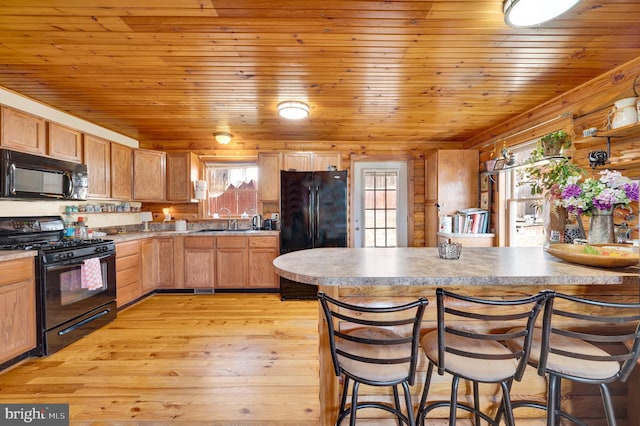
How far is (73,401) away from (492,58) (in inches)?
152

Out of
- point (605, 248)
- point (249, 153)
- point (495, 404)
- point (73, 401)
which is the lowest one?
point (73, 401)

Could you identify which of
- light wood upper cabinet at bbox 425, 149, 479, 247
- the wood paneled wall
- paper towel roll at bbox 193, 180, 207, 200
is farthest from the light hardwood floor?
the wood paneled wall

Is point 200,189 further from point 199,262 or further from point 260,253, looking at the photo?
point 260,253

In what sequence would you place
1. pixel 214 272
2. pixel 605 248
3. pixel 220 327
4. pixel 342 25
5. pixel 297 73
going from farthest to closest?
pixel 214 272, pixel 220 327, pixel 297 73, pixel 342 25, pixel 605 248

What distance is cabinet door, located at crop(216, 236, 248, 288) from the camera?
13.4 feet

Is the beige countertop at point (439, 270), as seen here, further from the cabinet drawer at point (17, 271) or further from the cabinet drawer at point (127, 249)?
the cabinet drawer at point (127, 249)

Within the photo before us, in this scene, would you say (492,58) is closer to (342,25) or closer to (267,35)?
(342,25)

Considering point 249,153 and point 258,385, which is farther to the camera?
point 249,153

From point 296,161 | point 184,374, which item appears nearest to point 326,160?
point 296,161

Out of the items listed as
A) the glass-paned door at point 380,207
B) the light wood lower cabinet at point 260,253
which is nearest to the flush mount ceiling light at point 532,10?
the glass-paned door at point 380,207

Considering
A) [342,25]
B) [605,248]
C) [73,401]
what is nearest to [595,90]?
[605,248]

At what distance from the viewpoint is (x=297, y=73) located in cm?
238

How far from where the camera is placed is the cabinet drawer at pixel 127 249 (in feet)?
10.9

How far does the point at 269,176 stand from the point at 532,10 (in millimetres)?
3551
